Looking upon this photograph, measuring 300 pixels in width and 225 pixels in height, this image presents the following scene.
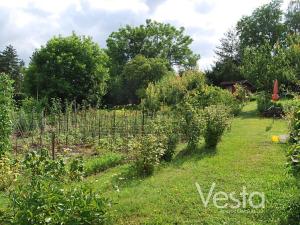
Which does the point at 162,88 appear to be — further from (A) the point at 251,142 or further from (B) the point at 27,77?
(A) the point at 251,142

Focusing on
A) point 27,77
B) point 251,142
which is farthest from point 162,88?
point 251,142

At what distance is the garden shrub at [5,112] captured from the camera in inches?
327

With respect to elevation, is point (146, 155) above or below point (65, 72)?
below

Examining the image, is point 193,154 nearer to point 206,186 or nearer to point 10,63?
point 206,186

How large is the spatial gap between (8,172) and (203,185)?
141 inches

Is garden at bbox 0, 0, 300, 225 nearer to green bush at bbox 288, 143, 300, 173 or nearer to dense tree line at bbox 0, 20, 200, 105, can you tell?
green bush at bbox 288, 143, 300, 173

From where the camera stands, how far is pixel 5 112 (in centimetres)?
840

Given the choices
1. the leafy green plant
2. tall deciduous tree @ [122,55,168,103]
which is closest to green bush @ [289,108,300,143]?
the leafy green plant

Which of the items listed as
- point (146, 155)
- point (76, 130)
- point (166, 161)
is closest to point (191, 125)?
point (166, 161)

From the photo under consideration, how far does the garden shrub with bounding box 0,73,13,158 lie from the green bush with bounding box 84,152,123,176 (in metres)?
1.75

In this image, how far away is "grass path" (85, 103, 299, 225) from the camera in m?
5.34

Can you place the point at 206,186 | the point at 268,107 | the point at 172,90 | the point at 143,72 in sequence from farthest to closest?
the point at 143,72
the point at 172,90
the point at 268,107
the point at 206,186

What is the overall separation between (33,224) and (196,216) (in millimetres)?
2136

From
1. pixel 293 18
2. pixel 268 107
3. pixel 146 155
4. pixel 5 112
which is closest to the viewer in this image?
pixel 146 155
